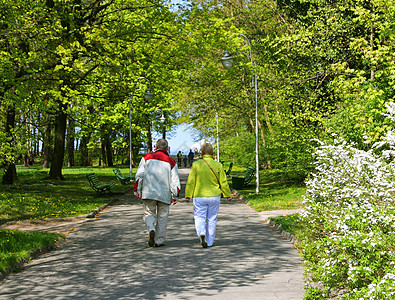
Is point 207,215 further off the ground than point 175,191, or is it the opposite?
point 175,191

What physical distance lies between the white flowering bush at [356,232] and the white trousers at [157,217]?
3592mm

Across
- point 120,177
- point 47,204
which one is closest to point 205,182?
point 47,204

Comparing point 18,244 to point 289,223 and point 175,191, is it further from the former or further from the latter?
point 289,223

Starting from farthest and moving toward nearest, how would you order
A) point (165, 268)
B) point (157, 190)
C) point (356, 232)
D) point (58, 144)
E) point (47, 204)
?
point (58, 144)
point (47, 204)
point (157, 190)
point (165, 268)
point (356, 232)

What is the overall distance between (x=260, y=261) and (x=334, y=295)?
8.62 feet

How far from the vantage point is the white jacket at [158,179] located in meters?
9.88

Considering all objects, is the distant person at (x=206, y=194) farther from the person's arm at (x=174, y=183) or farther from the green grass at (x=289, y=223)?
the green grass at (x=289, y=223)

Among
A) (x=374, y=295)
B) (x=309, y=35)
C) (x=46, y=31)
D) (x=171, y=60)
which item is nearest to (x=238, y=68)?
(x=171, y=60)

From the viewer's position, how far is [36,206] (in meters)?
17.2

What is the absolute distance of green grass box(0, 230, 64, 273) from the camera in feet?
26.8

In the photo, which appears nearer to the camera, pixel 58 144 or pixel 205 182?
pixel 205 182

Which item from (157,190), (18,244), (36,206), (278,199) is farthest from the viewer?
(278,199)

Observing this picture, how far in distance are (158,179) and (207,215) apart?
3.93 feet

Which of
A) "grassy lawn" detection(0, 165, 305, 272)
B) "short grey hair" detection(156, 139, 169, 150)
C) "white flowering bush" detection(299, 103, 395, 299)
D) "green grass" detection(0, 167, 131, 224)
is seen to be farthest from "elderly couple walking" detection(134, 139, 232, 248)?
"green grass" detection(0, 167, 131, 224)
